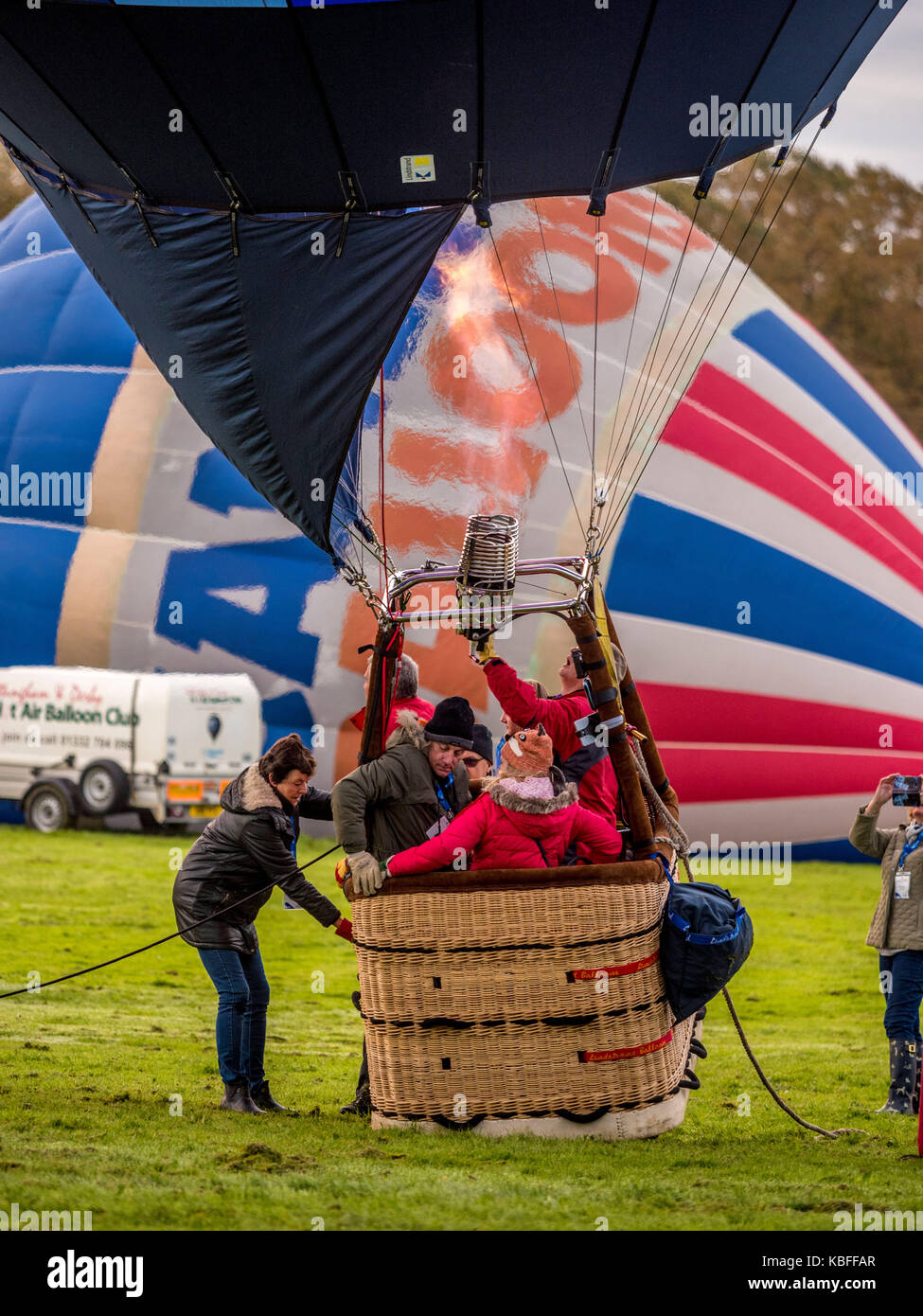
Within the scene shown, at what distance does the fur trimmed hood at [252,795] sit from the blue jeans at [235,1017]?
1.65 ft

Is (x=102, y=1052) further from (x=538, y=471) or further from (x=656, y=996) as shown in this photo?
(x=538, y=471)

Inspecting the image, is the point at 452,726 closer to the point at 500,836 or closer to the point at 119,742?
the point at 500,836

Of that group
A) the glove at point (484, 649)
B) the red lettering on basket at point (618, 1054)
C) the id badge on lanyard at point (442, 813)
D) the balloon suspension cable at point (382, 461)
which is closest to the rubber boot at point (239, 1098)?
the id badge on lanyard at point (442, 813)

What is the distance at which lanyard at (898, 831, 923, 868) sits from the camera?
5.71m

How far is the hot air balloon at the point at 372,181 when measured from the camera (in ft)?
15.6

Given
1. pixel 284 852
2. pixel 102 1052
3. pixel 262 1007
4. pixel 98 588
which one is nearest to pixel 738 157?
pixel 284 852

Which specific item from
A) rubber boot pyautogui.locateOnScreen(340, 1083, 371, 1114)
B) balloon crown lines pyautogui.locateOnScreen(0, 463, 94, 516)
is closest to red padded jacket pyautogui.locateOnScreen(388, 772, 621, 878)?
rubber boot pyautogui.locateOnScreen(340, 1083, 371, 1114)

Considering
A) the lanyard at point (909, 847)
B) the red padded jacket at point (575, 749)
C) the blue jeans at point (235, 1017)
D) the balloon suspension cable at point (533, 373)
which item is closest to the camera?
the red padded jacket at point (575, 749)

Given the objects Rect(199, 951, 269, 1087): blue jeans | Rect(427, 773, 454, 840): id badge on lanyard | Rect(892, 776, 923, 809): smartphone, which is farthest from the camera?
Rect(892, 776, 923, 809): smartphone

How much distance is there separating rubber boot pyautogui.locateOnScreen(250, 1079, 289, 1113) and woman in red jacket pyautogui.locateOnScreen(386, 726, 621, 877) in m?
1.21

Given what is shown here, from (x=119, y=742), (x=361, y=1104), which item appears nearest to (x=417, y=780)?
(x=361, y=1104)

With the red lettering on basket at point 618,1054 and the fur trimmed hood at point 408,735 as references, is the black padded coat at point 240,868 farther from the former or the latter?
the red lettering on basket at point 618,1054

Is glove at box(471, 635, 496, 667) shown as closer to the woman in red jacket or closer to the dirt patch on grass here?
the woman in red jacket
